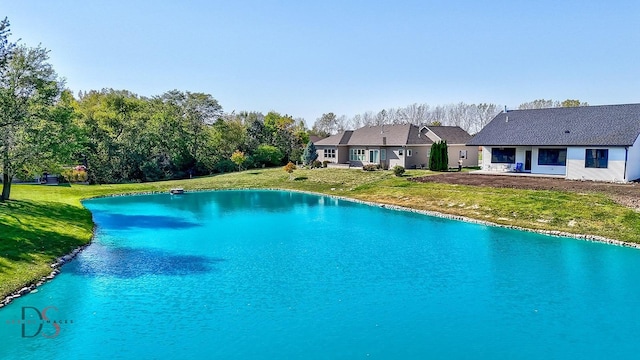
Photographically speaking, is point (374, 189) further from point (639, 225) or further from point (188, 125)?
point (188, 125)

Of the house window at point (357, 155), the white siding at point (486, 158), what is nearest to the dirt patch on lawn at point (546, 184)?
the white siding at point (486, 158)

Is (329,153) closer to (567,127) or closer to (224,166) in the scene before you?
(224,166)

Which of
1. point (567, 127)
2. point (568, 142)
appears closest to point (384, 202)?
point (568, 142)

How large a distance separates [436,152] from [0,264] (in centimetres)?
3292

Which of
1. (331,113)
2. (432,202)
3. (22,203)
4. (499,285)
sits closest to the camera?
(499,285)

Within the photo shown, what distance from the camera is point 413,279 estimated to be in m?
15.5

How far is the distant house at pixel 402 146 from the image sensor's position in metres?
44.3

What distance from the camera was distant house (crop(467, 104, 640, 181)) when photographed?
29000 millimetres

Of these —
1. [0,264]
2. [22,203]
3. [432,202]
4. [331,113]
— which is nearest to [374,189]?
[432,202]

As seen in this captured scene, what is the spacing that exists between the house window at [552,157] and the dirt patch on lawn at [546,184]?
2.25 m

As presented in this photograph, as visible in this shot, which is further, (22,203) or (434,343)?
(22,203)

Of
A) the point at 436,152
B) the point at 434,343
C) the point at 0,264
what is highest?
the point at 436,152

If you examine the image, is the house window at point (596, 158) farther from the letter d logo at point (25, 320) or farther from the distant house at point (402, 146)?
the letter d logo at point (25, 320)

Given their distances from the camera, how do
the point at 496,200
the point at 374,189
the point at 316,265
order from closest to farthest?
the point at 316,265 < the point at 496,200 < the point at 374,189
